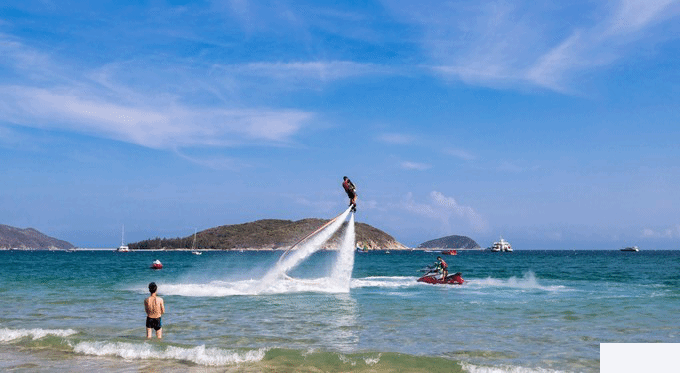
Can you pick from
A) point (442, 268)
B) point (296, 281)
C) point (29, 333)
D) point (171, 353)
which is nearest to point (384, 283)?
point (442, 268)

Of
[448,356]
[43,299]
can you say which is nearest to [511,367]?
[448,356]

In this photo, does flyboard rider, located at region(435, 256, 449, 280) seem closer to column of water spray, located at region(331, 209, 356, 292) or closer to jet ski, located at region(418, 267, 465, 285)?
jet ski, located at region(418, 267, 465, 285)

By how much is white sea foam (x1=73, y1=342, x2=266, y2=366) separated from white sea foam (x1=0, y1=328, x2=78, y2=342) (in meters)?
2.36

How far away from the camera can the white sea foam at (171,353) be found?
16.0 metres

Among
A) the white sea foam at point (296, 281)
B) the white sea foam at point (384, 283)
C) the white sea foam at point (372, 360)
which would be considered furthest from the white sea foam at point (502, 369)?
the white sea foam at point (384, 283)

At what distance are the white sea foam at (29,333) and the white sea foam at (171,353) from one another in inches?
93.0

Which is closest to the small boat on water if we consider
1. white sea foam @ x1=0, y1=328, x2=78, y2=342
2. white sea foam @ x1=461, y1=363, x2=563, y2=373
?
white sea foam @ x1=0, y1=328, x2=78, y2=342

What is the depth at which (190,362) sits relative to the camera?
15.9m

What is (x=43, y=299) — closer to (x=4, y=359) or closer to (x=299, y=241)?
(x=299, y=241)

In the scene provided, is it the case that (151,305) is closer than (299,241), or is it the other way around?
(151,305)

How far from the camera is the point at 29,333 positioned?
19.7 metres

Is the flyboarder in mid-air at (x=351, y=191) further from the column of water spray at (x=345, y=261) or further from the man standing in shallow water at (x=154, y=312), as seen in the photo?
the man standing in shallow water at (x=154, y=312)

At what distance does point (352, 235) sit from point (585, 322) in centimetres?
1239

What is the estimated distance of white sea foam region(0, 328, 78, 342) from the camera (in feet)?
63.4
